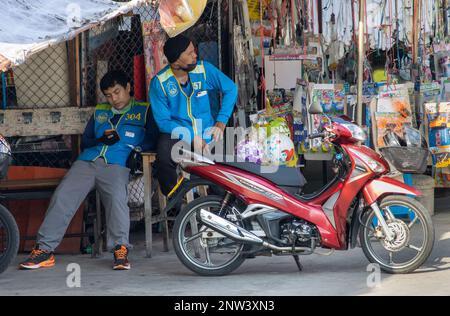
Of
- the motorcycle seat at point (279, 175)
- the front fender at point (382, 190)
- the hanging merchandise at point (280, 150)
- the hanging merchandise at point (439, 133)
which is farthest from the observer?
the hanging merchandise at point (439, 133)

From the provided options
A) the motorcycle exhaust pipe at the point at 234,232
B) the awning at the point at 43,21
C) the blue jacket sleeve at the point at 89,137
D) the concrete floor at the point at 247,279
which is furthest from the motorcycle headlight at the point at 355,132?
the blue jacket sleeve at the point at 89,137

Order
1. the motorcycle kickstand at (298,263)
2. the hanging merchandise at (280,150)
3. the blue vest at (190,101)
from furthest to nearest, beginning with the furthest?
the hanging merchandise at (280,150) → the blue vest at (190,101) → the motorcycle kickstand at (298,263)

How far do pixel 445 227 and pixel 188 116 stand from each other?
262 cm

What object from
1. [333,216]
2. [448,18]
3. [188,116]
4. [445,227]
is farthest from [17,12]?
[448,18]

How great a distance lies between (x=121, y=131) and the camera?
759cm

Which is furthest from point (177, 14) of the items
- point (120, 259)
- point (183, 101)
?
point (120, 259)

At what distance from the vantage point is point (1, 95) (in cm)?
829

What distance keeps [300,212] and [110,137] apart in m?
1.76

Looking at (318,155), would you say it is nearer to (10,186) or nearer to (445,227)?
(445,227)

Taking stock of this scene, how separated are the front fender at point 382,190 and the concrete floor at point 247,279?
53 centimetres

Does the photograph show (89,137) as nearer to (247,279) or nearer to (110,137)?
(110,137)

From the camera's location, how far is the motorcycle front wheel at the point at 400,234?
636cm

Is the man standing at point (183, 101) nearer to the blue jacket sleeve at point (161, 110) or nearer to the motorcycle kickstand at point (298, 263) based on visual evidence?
the blue jacket sleeve at point (161, 110)

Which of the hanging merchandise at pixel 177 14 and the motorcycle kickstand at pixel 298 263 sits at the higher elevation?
the hanging merchandise at pixel 177 14
